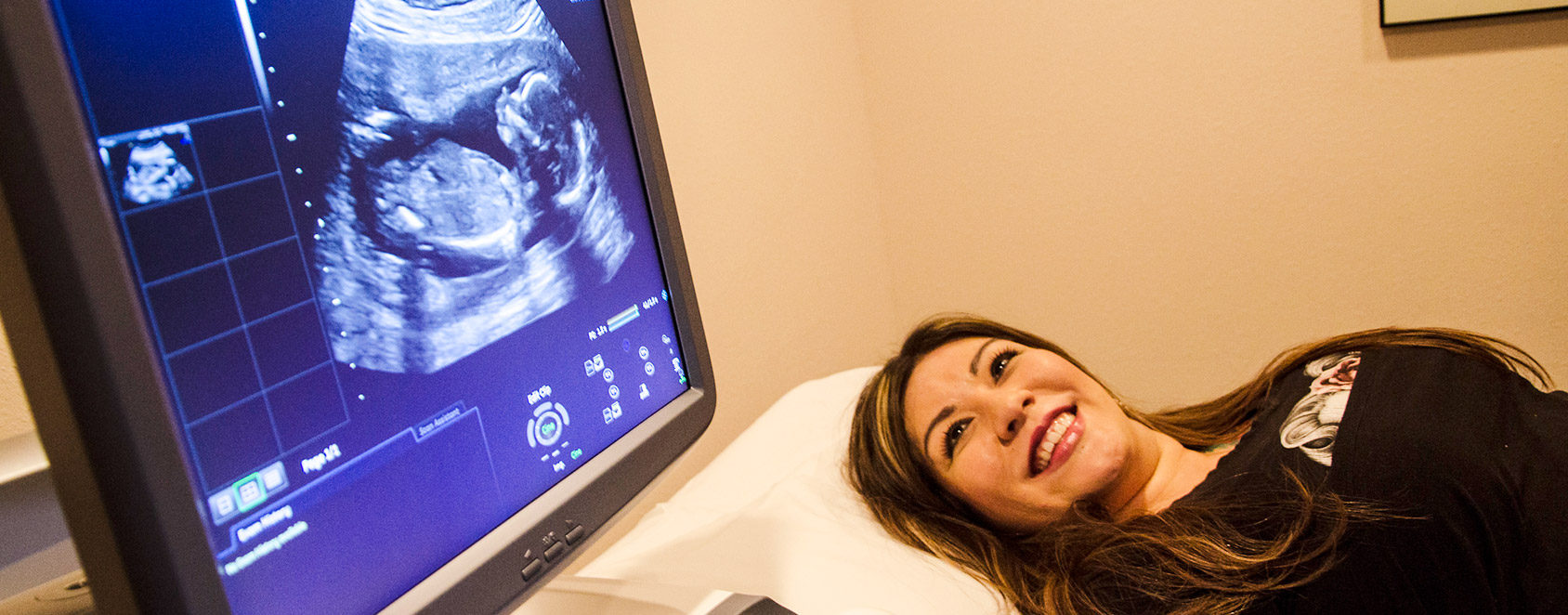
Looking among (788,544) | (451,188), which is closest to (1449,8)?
(788,544)

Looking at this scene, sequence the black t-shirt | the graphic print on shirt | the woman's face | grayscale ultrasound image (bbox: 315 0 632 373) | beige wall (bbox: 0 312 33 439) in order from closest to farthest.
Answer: grayscale ultrasound image (bbox: 315 0 632 373) < beige wall (bbox: 0 312 33 439) < the black t-shirt < the graphic print on shirt < the woman's face

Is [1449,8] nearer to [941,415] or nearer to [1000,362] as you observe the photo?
[1000,362]

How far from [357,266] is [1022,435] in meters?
0.96

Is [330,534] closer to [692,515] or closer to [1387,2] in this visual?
[692,515]

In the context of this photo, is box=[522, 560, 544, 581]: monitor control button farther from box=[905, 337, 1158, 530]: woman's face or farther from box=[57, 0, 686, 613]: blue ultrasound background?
box=[905, 337, 1158, 530]: woman's face

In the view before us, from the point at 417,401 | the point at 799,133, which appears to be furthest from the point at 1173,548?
the point at 799,133

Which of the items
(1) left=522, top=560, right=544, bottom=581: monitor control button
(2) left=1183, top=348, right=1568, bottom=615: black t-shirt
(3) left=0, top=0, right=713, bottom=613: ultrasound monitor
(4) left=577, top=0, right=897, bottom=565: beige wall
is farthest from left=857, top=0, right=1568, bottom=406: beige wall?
(1) left=522, top=560, right=544, bottom=581: monitor control button

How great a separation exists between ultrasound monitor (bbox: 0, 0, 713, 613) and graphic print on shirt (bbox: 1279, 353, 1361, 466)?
0.83 metres

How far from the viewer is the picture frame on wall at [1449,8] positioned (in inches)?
66.2

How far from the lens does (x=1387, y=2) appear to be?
1.77 m

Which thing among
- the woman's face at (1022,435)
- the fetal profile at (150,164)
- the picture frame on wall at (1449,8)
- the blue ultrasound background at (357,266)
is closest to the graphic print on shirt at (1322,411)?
the woman's face at (1022,435)

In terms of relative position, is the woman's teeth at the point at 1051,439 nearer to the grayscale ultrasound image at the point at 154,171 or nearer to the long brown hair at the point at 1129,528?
the long brown hair at the point at 1129,528

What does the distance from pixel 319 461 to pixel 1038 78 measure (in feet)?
6.22

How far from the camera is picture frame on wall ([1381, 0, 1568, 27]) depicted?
1683mm
